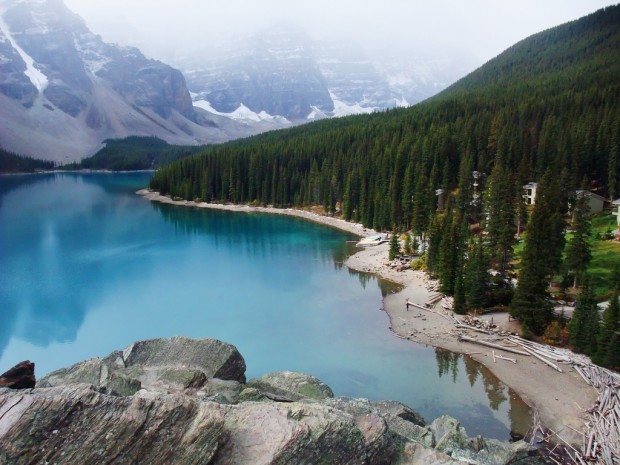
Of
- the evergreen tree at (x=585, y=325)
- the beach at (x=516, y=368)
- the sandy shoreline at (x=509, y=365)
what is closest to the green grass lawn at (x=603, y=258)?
the evergreen tree at (x=585, y=325)

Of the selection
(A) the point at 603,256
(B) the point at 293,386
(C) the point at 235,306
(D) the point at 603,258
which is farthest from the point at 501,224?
(B) the point at 293,386

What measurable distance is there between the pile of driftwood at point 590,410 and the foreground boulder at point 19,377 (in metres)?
17.6

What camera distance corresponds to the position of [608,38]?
127m

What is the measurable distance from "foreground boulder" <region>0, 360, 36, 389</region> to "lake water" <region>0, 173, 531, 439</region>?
48.5ft

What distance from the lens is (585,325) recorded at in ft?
91.8

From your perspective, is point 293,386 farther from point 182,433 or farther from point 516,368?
point 516,368

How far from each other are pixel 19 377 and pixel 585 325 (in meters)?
27.2

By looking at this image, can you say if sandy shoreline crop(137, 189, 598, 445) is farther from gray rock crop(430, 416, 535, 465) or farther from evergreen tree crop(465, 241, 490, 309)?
gray rock crop(430, 416, 535, 465)

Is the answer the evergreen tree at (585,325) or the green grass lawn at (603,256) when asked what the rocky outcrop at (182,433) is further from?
the green grass lawn at (603,256)

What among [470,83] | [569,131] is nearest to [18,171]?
[470,83]

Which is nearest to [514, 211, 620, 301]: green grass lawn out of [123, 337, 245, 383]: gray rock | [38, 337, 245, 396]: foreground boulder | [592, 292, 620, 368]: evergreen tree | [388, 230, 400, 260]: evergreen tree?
[592, 292, 620, 368]: evergreen tree

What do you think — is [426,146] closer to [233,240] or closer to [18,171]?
[233,240]

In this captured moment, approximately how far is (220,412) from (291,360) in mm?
20542

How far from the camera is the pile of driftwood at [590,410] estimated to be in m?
18.8
